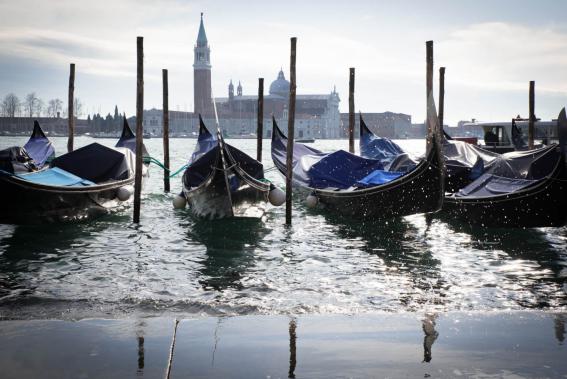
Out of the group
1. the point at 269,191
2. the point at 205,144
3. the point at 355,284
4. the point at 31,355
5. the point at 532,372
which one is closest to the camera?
the point at 532,372

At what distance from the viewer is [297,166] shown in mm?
11062

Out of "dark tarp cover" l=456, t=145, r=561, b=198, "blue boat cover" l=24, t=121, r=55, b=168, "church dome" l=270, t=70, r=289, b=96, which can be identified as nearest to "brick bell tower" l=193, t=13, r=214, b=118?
"church dome" l=270, t=70, r=289, b=96

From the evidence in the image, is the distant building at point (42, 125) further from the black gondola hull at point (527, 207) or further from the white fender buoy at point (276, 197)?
the black gondola hull at point (527, 207)

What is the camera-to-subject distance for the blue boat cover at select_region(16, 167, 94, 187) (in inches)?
308

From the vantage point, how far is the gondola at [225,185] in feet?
26.1

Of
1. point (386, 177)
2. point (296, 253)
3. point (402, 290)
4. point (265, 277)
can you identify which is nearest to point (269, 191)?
point (386, 177)

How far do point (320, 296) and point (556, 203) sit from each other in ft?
13.0

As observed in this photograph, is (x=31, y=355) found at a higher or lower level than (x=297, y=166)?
lower

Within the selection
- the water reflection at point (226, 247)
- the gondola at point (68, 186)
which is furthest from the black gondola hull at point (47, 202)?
the water reflection at point (226, 247)

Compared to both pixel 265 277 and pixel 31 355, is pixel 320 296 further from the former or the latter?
pixel 31 355

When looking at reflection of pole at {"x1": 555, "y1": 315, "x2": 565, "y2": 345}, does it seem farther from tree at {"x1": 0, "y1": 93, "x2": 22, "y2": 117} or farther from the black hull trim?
tree at {"x1": 0, "y1": 93, "x2": 22, "y2": 117}

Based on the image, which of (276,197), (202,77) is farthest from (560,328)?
(202,77)

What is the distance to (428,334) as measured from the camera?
3234 mm

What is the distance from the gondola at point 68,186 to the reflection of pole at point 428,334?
5.59 meters
